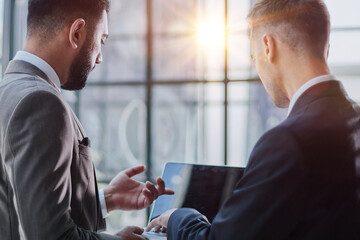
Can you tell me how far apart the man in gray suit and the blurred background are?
149 cm

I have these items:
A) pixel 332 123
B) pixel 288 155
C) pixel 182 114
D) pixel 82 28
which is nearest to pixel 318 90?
pixel 332 123

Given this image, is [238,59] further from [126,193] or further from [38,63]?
[38,63]

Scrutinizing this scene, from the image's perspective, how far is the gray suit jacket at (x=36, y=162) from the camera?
3.26ft

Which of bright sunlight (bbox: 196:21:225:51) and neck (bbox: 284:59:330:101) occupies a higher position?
A: bright sunlight (bbox: 196:21:225:51)

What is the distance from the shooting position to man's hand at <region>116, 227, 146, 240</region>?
125 cm

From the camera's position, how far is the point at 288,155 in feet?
3.26

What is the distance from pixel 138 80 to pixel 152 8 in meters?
0.49

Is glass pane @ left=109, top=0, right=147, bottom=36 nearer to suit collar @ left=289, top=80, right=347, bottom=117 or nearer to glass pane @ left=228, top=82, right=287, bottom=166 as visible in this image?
glass pane @ left=228, top=82, right=287, bottom=166

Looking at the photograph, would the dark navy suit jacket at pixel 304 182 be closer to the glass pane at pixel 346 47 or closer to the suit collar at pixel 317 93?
the suit collar at pixel 317 93

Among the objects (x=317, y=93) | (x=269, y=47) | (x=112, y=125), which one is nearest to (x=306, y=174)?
(x=317, y=93)

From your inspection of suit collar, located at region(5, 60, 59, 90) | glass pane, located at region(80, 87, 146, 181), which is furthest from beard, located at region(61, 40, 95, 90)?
glass pane, located at region(80, 87, 146, 181)

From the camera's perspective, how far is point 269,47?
1.20 metres

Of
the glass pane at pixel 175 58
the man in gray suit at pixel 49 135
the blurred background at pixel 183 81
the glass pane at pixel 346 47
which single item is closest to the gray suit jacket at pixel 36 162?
the man in gray suit at pixel 49 135

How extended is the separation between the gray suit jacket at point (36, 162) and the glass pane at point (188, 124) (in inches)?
68.1
